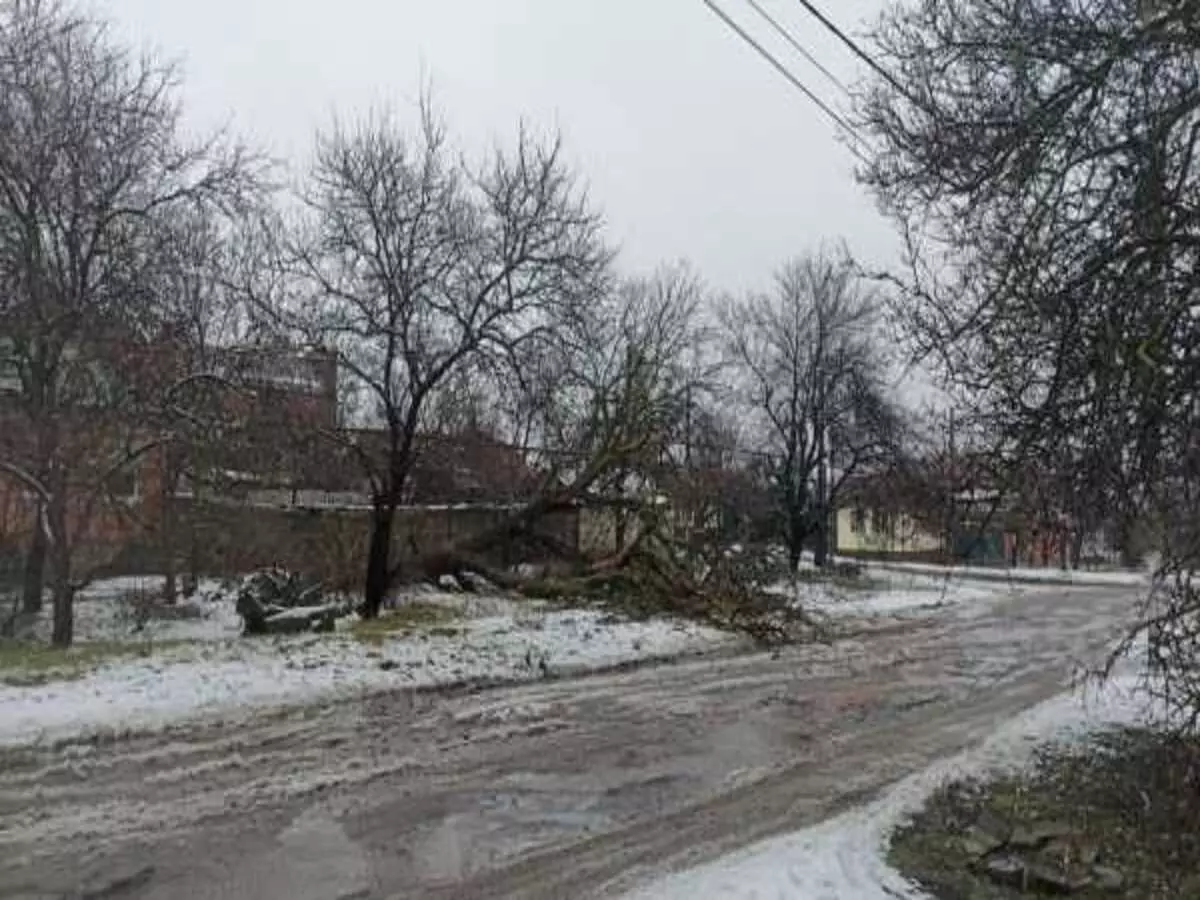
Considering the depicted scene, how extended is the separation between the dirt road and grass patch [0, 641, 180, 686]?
2872 mm

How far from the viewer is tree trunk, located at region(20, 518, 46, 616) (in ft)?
77.9

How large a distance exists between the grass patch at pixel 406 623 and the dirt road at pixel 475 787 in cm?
365

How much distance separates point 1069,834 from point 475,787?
13.7ft

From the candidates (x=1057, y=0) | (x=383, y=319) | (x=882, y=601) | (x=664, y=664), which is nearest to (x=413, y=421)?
(x=383, y=319)

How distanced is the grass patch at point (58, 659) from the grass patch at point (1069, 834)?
9192 mm

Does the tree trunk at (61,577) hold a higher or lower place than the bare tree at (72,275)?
lower

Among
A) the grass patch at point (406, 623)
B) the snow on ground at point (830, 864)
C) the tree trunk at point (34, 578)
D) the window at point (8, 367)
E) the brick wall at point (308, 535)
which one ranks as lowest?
the snow on ground at point (830, 864)

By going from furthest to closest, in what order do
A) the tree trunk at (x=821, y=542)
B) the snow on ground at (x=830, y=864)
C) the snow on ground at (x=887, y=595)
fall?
the tree trunk at (x=821, y=542) → the snow on ground at (x=887, y=595) → the snow on ground at (x=830, y=864)

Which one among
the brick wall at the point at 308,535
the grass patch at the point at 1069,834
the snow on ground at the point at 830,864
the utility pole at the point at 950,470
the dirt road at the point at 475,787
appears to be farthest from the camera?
the brick wall at the point at 308,535

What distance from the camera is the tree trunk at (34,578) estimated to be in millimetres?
23734

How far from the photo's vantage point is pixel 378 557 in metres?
21.7

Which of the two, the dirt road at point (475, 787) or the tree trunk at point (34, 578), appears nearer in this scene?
the dirt road at point (475, 787)

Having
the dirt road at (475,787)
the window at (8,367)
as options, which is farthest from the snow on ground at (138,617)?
the dirt road at (475,787)

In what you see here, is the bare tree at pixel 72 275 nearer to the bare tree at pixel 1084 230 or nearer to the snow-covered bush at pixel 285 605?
the snow-covered bush at pixel 285 605
